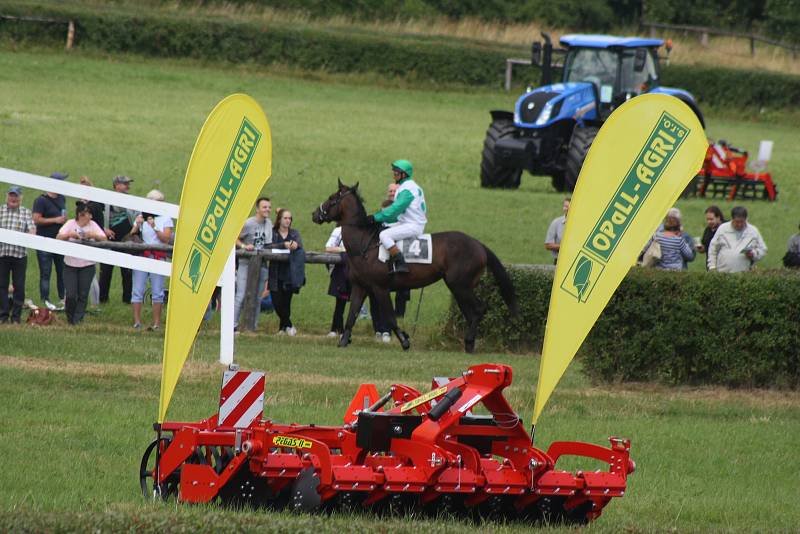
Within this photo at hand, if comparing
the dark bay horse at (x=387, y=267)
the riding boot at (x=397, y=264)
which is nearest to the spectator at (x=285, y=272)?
the dark bay horse at (x=387, y=267)

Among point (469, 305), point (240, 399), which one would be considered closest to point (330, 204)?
point (469, 305)

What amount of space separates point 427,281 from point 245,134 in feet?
31.5


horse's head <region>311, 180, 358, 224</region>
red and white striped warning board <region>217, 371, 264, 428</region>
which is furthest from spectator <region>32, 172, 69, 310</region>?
red and white striped warning board <region>217, 371, 264, 428</region>

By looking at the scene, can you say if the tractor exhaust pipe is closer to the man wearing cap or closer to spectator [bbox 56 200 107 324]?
spectator [bbox 56 200 107 324]

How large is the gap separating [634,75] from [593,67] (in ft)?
3.08

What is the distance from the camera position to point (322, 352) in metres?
17.5

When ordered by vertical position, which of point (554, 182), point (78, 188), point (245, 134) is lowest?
point (554, 182)

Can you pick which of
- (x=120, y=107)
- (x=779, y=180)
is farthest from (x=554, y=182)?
(x=120, y=107)

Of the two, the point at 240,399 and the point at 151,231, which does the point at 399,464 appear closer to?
the point at 240,399

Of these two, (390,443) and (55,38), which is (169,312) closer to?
(390,443)

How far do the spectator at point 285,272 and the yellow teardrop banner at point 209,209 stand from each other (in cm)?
940

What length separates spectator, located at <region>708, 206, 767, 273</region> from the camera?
60.3 ft

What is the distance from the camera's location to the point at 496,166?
1259 inches

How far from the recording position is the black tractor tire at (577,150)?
29.0 m
